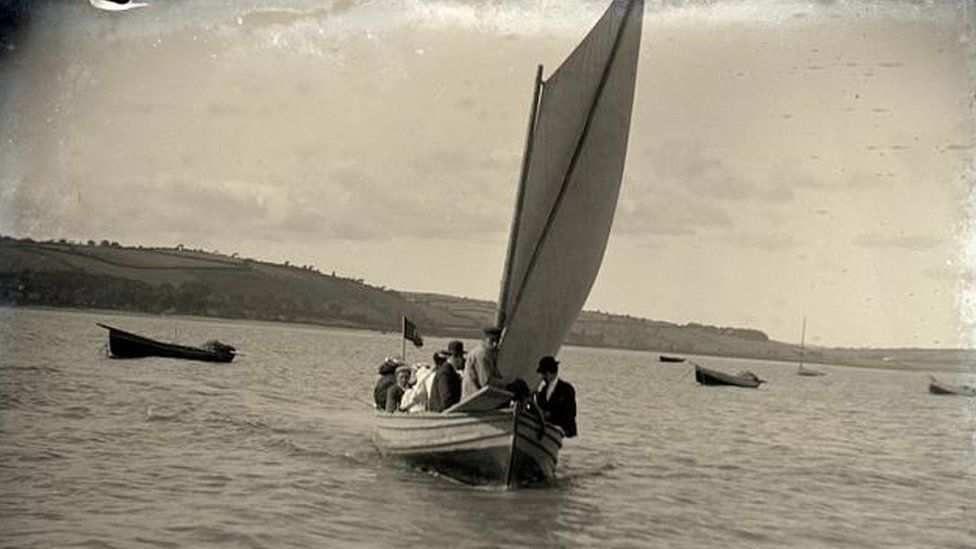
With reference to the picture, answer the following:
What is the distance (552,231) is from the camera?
502 inches

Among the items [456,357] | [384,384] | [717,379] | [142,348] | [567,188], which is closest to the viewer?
[456,357]

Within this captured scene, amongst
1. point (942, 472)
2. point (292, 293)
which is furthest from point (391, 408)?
point (292, 293)

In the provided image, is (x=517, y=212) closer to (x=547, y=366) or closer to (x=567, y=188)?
(x=567, y=188)

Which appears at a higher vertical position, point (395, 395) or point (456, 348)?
point (456, 348)

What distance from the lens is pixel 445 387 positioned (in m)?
12.1

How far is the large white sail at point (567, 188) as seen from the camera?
12461 mm

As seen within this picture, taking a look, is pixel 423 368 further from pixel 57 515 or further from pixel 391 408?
pixel 57 515

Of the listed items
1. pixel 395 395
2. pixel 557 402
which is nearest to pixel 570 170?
pixel 557 402

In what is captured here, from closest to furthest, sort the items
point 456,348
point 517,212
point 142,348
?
point 456,348
point 517,212
point 142,348

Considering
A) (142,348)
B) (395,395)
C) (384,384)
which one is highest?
(384,384)

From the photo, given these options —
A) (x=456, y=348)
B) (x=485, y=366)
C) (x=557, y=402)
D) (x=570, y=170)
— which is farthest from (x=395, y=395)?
(x=570, y=170)

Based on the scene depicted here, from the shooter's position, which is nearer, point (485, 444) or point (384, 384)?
point (485, 444)

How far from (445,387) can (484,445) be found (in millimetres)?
932

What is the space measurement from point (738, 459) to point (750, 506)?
619 centimetres
